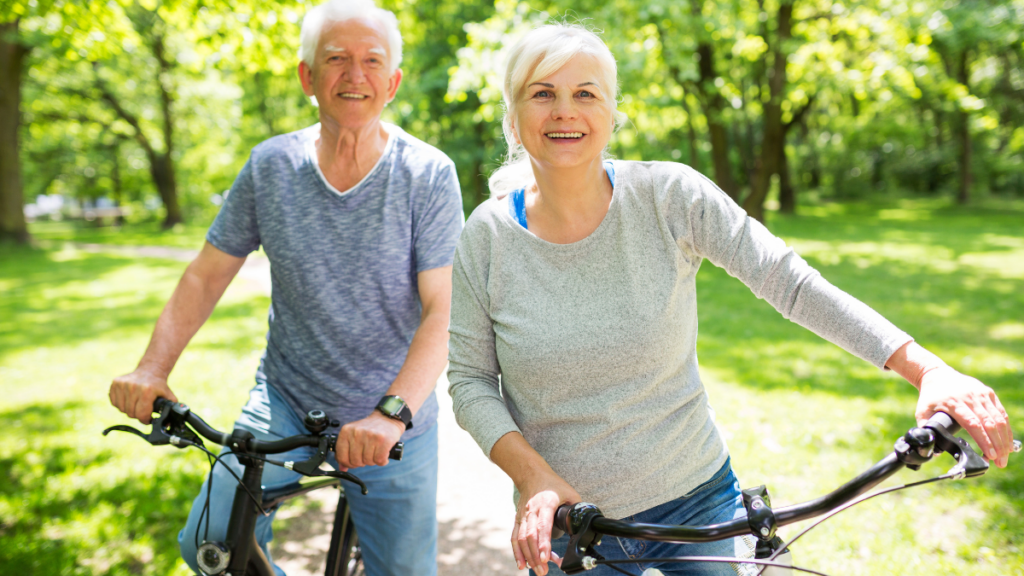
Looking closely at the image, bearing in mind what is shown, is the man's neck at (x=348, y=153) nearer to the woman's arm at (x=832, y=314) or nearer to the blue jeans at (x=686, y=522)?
the woman's arm at (x=832, y=314)

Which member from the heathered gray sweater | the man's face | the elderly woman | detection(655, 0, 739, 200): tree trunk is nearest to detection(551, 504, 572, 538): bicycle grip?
the elderly woman

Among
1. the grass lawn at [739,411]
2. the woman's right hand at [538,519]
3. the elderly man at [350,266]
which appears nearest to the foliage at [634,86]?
the elderly man at [350,266]

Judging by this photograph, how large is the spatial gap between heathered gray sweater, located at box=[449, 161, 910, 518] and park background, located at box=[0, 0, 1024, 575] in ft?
2.12

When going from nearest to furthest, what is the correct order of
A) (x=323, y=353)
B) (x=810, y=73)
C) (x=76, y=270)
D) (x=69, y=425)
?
(x=323, y=353)
(x=69, y=425)
(x=810, y=73)
(x=76, y=270)

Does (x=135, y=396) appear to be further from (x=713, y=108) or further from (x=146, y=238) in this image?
(x=146, y=238)

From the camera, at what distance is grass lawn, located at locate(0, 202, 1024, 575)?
13.9 ft

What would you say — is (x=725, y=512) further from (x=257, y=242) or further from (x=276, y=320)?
(x=257, y=242)

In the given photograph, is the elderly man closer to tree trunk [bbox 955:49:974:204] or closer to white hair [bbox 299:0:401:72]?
white hair [bbox 299:0:401:72]

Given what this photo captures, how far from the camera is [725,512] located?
6.39 feet


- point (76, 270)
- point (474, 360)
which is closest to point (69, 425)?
point (474, 360)

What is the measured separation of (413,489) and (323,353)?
1.89ft

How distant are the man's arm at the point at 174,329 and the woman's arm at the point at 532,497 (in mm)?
1150

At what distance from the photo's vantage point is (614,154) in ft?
46.7

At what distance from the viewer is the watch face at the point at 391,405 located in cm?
205
